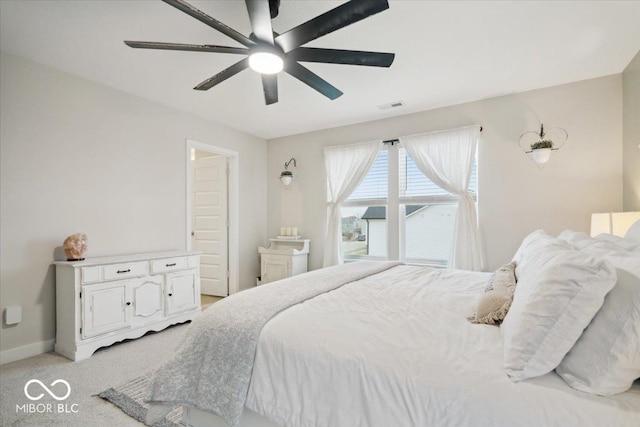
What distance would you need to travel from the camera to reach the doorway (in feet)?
15.4

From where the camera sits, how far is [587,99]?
3084mm

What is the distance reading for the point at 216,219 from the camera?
4.85 metres

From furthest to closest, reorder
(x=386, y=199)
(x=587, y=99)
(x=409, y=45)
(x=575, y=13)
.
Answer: (x=386, y=199) < (x=587, y=99) < (x=409, y=45) < (x=575, y=13)

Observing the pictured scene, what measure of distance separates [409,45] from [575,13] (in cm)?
110

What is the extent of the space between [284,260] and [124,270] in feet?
6.83

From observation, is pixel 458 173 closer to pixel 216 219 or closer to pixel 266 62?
pixel 266 62

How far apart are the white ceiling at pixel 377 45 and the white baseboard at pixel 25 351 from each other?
8.28 feet

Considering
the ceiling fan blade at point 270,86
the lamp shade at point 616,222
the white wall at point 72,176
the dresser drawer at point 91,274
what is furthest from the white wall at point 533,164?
the dresser drawer at point 91,274

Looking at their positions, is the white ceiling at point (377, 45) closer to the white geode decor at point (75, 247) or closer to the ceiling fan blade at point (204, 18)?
the ceiling fan blade at point (204, 18)

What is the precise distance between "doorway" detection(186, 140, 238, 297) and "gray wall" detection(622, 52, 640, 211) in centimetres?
453

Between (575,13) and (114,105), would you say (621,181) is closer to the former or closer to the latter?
(575,13)

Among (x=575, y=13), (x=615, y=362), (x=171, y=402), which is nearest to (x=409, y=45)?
(x=575, y=13)

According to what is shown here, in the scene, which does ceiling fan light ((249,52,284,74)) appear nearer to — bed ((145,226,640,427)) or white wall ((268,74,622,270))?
bed ((145,226,640,427))

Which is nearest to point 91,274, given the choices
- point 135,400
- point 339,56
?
point 135,400
